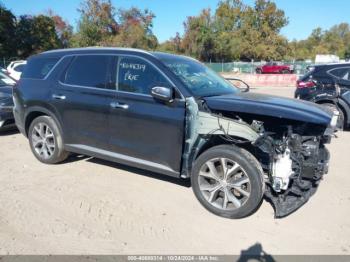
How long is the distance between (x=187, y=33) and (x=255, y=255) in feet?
194

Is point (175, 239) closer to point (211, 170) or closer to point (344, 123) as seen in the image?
point (211, 170)

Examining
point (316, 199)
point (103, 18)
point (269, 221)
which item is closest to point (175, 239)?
point (269, 221)

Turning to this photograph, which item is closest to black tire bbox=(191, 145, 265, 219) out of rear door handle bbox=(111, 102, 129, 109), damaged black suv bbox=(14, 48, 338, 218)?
damaged black suv bbox=(14, 48, 338, 218)

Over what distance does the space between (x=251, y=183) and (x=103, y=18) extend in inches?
2340

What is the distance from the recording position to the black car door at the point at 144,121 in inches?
174

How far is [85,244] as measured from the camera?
3.63 meters

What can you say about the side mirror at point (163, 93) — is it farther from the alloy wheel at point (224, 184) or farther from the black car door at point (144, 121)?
the alloy wheel at point (224, 184)

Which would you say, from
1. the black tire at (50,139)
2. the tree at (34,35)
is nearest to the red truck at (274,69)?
the tree at (34,35)

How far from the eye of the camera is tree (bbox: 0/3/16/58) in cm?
3988

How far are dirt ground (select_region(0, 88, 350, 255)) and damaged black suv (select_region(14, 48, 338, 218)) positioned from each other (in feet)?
0.87

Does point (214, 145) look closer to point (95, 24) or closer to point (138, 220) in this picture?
point (138, 220)

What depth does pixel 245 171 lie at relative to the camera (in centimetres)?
402

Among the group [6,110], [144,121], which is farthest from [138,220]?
[6,110]

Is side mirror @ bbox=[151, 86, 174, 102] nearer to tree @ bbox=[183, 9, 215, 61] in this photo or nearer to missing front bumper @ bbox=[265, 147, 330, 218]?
missing front bumper @ bbox=[265, 147, 330, 218]
